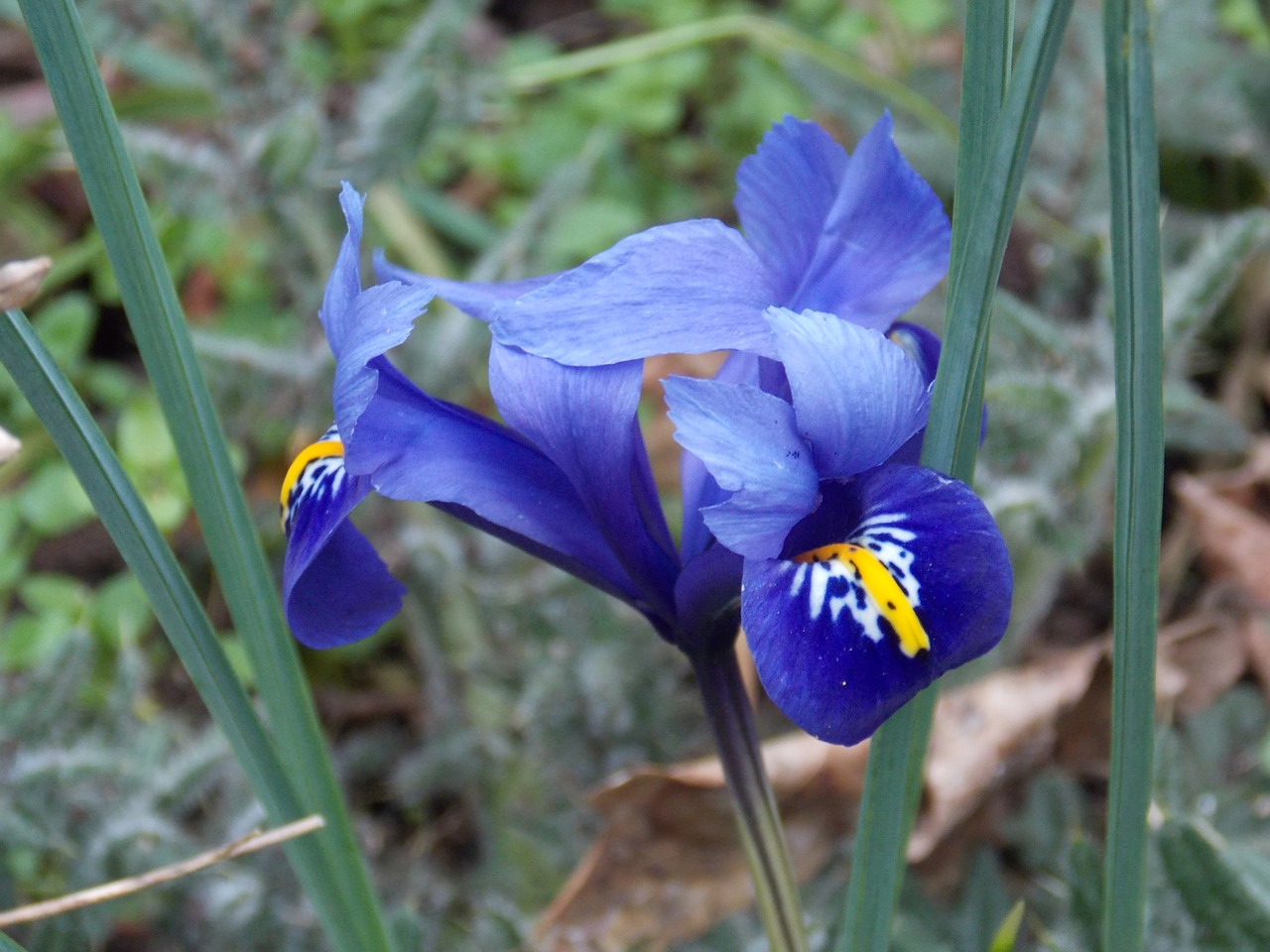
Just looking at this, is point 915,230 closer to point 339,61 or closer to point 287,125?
point 287,125

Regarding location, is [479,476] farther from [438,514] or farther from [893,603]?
[438,514]

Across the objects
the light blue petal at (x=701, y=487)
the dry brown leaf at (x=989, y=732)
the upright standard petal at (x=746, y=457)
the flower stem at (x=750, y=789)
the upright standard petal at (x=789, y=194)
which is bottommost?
the dry brown leaf at (x=989, y=732)

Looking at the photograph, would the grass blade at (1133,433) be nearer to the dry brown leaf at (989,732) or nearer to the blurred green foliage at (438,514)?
the blurred green foliage at (438,514)

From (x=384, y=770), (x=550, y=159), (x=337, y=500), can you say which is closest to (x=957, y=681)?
(x=384, y=770)

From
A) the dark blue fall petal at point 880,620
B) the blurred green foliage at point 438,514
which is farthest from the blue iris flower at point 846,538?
the blurred green foliage at point 438,514

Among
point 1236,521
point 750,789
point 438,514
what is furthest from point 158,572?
point 1236,521

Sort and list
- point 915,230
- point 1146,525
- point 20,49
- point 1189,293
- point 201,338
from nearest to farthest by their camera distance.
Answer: point 1146,525
point 915,230
point 1189,293
point 201,338
point 20,49
